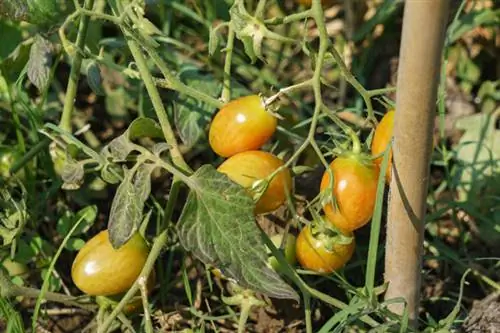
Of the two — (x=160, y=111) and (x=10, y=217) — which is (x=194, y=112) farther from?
(x=10, y=217)

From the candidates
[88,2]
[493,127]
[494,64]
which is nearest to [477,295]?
[493,127]

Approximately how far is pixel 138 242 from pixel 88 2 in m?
0.42

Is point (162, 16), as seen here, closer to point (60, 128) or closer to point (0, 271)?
point (60, 128)

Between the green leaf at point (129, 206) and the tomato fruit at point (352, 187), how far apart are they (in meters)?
0.26

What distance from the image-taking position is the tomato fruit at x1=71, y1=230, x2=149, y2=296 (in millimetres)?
1358

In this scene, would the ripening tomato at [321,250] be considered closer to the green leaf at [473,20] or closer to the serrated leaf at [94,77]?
the serrated leaf at [94,77]

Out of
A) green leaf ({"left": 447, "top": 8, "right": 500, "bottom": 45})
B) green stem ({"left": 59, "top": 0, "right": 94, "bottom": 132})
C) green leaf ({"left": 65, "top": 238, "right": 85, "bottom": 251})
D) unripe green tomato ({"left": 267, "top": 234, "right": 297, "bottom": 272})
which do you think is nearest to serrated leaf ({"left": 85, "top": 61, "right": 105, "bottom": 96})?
green stem ({"left": 59, "top": 0, "right": 94, "bottom": 132})

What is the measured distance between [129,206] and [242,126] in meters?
0.21

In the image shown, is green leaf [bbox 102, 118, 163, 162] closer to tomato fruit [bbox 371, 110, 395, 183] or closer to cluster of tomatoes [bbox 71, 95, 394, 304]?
cluster of tomatoes [bbox 71, 95, 394, 304]

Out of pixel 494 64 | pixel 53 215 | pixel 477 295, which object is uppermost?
pixel 494 64

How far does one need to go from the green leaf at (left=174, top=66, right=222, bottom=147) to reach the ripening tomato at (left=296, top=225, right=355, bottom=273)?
1.06 ft

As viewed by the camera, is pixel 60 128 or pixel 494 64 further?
pixel 494 64

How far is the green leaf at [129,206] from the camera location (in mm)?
1261

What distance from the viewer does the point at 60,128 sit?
1470 millimetres
